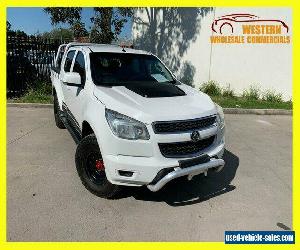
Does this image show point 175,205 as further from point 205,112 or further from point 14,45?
point 14,45

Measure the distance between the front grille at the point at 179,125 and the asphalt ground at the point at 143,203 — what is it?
0.69 m

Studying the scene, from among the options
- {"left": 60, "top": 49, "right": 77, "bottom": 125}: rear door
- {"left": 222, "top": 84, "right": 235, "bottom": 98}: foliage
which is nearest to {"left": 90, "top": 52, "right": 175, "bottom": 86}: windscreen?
{"left": 60, "top": 49, "right": 77, "bottom": 125}: rear door

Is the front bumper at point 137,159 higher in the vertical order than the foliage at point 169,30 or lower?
lower

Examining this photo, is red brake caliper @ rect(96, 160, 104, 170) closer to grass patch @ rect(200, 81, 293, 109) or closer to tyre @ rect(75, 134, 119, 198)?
tyre @ rect(75, 134, 119, 198)

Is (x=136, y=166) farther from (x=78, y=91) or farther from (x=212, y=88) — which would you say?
(x=212, y=88)

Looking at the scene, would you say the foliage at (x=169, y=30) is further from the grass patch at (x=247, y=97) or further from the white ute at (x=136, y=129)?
the white ute at (x=136, y=129)

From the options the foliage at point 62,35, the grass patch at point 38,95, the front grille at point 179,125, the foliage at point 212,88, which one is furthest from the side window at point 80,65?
the foliage at point 212,88

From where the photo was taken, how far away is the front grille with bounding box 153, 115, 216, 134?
3459 millimetres

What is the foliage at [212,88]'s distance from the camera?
39.1 ft

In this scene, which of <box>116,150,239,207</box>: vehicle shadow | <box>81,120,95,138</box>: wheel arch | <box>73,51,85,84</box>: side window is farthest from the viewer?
<box>73,51,85,84</box>: side window

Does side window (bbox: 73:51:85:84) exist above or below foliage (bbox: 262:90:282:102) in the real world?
above

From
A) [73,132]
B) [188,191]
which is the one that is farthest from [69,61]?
[188,191]

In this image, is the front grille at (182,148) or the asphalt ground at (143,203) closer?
the asphalt ground at (143,203)

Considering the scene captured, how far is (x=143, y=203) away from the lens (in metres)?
3.92
